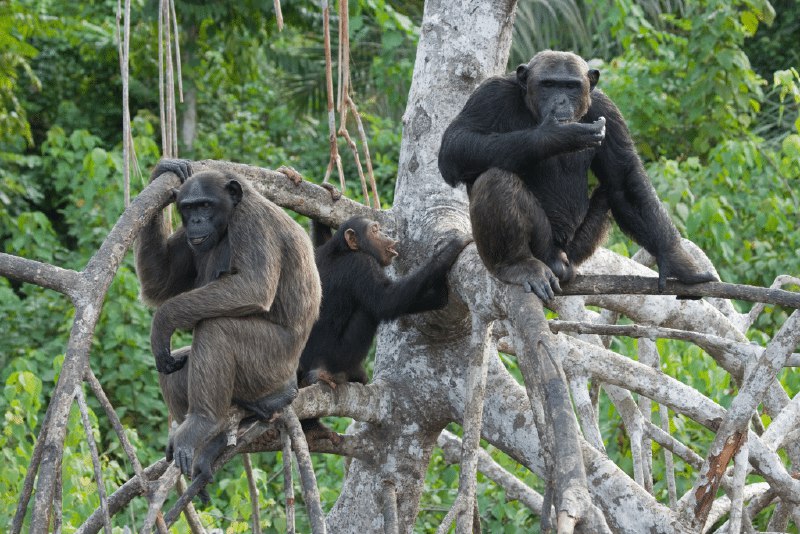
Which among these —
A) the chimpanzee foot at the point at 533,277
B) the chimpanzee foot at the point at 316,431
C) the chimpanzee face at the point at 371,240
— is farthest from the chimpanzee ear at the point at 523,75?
the chimpanzee foot at the point at 316,431

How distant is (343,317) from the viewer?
5.61 metres

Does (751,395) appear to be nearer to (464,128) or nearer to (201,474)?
(464,128)

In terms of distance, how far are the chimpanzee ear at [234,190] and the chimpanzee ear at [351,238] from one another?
901mm

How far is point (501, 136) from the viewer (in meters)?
4.57

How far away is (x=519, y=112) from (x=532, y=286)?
1.00m

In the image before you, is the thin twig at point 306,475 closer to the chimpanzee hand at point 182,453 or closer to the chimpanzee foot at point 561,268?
the chimpanzee hand at point 182,453

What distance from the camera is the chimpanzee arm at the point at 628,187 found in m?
4.82

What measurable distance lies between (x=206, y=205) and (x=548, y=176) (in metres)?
1.52

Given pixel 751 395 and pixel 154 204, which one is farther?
pixel 154 204

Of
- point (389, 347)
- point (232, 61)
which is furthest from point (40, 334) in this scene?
point (389, 347)

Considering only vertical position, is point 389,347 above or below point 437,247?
below

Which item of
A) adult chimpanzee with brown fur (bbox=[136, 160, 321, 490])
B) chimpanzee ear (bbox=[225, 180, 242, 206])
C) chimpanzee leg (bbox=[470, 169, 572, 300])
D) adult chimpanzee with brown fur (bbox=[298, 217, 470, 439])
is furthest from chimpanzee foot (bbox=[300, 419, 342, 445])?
chimpanzee leg (bbox=[470, 169, 572, 300])

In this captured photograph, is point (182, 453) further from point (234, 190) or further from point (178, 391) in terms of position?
point (234, 190)

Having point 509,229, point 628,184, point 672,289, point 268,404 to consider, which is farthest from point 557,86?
point 268,404
